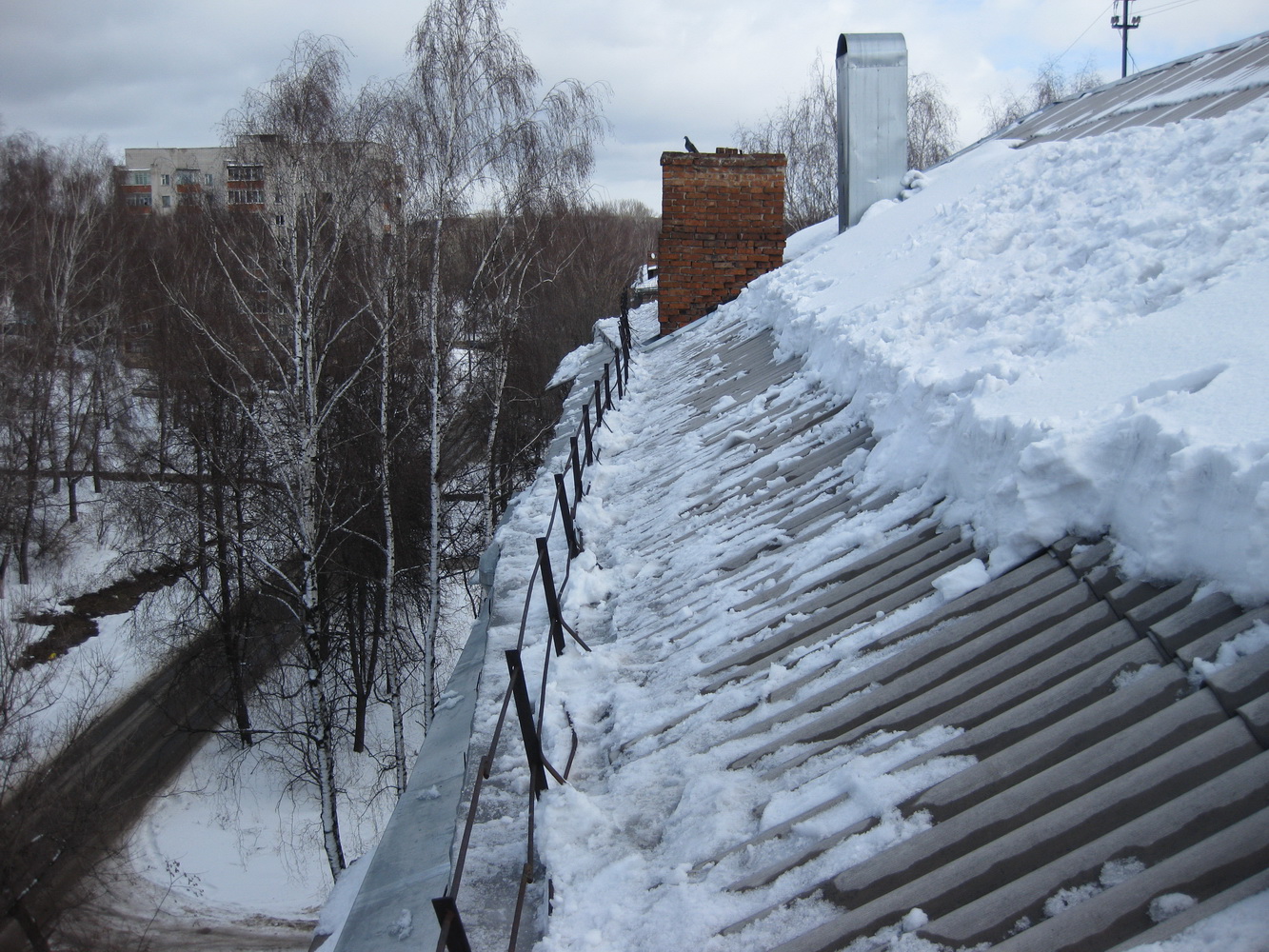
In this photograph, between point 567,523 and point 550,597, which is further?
point 567,523

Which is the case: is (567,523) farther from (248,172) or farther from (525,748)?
(248,172)

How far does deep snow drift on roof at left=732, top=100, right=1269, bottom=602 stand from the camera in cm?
217

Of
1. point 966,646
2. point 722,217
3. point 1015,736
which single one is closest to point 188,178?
point 722,217

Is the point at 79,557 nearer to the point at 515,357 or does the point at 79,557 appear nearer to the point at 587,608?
the point at 515,357

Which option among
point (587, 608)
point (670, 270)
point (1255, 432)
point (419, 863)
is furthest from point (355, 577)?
point (1255, 432)

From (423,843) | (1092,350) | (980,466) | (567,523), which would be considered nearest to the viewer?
(423,843)

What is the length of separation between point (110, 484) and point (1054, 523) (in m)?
28.1

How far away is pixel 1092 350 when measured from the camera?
3.21 meters

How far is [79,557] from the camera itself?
22.8 meters

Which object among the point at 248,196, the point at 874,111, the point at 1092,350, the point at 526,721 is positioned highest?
the point at 248,196

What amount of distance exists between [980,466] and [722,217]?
25.1 ft

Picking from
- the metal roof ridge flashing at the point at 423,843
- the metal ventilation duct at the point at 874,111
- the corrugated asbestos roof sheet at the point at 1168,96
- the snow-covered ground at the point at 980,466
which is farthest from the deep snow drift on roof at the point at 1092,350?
the metal ventilation duct at the point at 874,111

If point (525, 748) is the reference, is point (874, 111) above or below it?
above

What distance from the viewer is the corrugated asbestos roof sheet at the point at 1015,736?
5.25 feet
